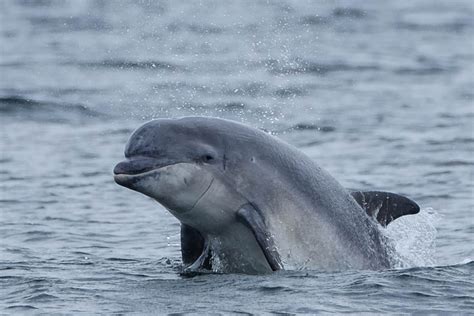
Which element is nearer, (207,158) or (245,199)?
(207,158)

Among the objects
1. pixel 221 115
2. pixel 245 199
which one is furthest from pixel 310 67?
pixel 245 199

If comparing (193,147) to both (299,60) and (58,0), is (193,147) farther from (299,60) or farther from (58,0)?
(58,0)

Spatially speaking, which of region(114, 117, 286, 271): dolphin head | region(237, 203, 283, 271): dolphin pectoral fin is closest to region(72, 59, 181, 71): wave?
region(114, 117, 286, 271): dolphin head

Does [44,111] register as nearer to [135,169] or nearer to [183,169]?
[183,169]

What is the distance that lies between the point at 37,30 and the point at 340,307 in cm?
2780

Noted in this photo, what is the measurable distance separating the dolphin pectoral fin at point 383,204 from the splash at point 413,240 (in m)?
0.20

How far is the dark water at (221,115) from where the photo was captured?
1354cm

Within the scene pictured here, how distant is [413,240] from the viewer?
1655cm

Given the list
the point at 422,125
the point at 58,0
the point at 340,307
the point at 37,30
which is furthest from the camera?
the point at 58,0

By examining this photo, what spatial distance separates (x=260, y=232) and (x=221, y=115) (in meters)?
13.5

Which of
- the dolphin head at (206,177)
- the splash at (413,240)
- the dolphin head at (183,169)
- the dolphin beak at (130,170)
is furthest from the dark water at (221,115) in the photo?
the dolphin beak at (130,170)

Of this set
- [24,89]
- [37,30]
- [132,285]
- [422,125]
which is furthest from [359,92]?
[132,285]

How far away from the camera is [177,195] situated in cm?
1321

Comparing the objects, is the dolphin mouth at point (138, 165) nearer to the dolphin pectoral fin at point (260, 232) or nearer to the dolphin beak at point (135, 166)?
the dolphin beak at point (135, 166)
